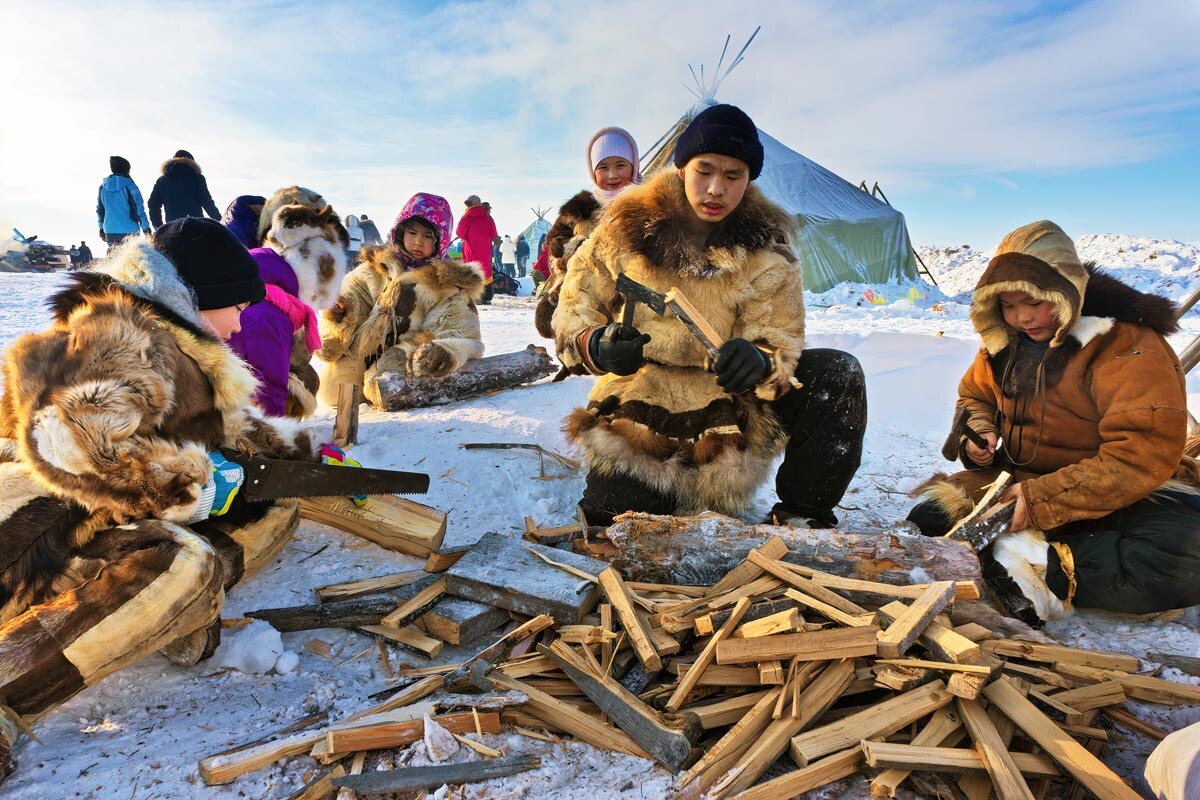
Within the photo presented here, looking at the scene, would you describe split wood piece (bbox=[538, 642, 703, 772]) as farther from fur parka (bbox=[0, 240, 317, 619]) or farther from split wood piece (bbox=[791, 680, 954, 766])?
fur parka (bbox=[0, 240, 317, 619])

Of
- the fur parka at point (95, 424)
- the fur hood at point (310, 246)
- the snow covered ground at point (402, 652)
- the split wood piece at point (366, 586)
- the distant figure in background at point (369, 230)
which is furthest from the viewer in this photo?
the distant figure in background at point (369, 230)

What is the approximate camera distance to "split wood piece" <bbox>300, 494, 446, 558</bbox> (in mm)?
2531

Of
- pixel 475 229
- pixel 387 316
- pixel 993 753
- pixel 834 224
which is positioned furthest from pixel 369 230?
pixel 993 753

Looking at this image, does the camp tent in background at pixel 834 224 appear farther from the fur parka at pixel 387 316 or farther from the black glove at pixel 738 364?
the black glove at pixel 738 364

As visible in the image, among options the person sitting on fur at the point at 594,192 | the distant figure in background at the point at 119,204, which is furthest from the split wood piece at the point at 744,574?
the distant figure in background at the point at 119,204

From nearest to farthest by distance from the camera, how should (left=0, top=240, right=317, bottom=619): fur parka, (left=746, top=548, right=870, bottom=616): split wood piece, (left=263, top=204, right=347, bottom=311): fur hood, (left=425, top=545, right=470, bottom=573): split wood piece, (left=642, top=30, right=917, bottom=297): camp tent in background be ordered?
(left=0, top=240, right=317, bottom=619): fur parka → (left=746, top=548, right=870, bottom=616): split wood piece → (left=425, top=545, right=470, bottom=573): split wood piece → (left=263, top=204, right=347, bottom=311): fur hood → (left=642, top=30, right=917, bottom=297): camp tent in background

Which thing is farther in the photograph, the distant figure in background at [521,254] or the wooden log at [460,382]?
the distant figure in background at [521,254]

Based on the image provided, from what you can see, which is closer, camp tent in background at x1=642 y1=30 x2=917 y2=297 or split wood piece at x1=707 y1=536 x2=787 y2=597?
split wood piece at x1=707 y1=536 x2=787 y2=597

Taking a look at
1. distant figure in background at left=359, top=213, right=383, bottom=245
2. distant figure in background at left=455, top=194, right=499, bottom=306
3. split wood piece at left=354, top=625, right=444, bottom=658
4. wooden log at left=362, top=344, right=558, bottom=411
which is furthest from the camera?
distant figure in background at left=359, top=213, right=383, bottom=245

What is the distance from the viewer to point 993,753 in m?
1.35

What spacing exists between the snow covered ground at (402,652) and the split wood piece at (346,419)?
10 centimetres

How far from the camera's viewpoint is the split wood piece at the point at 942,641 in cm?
152

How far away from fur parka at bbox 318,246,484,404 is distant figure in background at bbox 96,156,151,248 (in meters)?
4.82

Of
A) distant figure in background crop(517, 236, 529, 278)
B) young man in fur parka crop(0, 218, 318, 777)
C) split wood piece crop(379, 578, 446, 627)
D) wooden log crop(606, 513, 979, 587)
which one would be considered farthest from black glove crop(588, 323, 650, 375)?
distant figure in background crop(517, 236, 529, 278)
